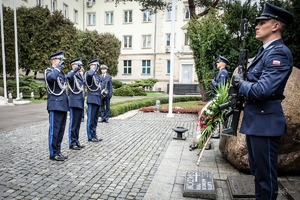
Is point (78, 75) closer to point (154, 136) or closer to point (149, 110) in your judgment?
point (154, 136)

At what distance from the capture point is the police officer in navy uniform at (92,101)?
23.1ft

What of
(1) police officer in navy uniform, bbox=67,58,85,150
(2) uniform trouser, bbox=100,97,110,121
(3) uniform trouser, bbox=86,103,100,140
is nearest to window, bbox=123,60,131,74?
(2) uniform trouser, bbox=100,97,110,121

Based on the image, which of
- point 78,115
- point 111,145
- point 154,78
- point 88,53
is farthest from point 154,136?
point 154,78

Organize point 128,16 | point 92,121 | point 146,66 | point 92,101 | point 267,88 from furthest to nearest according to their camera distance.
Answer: point 128,16
point 146,66
point 92,101
point 92,121
point 267,88

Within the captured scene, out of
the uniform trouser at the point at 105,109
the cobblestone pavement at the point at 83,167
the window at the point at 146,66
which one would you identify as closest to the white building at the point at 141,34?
the window at the point at 146,66

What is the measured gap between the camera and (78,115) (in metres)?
6.33

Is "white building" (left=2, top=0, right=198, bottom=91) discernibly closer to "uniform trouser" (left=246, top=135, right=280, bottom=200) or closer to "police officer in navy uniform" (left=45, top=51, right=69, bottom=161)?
"police officer in navy uniform" (left=45, top=51, right=69, bottom=161)

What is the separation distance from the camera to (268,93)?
7.81 feet

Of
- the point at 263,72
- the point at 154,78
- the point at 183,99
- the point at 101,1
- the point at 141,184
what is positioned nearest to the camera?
the point at 263,72

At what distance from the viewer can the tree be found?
1132 inches

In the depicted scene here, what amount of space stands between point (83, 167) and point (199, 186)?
7.55 ft

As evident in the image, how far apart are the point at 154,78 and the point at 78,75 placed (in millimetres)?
29172

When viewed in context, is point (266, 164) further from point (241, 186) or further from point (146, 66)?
point (146, 66)

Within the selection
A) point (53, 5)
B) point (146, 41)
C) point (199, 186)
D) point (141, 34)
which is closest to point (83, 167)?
point (199, 186)
